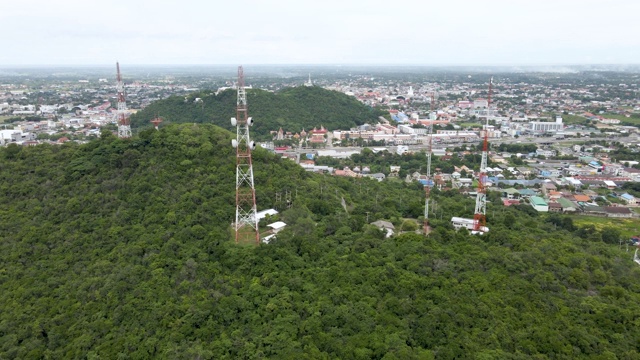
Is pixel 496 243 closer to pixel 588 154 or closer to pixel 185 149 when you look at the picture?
pixel 185 149

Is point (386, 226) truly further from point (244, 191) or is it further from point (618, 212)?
point (618, 212)

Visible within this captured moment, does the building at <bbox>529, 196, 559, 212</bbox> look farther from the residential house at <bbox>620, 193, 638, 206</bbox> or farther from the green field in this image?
the residential house at <bbox>620, 193, 638, 206</bbox>

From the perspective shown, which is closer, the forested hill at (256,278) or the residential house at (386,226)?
the forested hill at (256,278)

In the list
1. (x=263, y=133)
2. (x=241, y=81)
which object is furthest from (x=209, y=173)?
(x=263, y=133)

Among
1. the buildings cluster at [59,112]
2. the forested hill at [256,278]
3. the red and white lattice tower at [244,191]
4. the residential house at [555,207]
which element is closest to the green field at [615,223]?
the residential house at [555,207]

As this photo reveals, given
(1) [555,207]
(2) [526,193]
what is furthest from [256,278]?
(2) [526,193]

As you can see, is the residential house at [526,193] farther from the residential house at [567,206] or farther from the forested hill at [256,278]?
the forested hill at [256,278]
